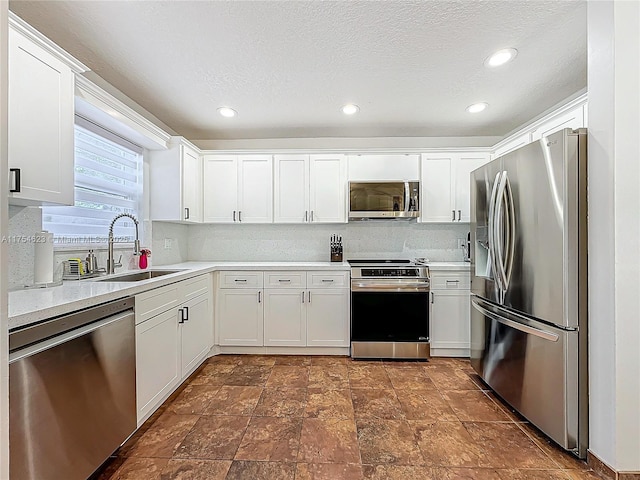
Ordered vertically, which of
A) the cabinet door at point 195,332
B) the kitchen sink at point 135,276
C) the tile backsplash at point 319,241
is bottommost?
the cabinet door at point 195,332

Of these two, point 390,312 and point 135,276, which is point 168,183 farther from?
point 390,312

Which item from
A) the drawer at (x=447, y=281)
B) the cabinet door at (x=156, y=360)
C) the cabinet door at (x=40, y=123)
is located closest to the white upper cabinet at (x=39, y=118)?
the cabinet door at (x=40, y=123)

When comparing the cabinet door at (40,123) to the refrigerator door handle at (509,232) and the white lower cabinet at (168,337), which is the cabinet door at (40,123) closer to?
the white lower cabinet at (168,337)

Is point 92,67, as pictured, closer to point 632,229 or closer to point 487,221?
point 487,221

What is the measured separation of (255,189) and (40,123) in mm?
2166

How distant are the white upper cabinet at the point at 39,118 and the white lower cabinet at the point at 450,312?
304 cm

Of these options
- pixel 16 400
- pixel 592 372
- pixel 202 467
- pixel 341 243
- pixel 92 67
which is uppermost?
pixel 92 67

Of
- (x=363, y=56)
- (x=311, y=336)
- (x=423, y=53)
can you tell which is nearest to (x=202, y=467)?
(x=311, y=336)

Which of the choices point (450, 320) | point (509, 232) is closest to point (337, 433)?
point (509, 232)

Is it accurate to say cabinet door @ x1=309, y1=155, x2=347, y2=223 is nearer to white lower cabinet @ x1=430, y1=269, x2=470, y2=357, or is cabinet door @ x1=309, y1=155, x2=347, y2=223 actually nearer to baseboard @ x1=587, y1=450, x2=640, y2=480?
white lower cabinet @ x1=430, y1=269, x2=470, y2=357

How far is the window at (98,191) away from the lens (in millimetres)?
2258

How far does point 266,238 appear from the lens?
3.97 m

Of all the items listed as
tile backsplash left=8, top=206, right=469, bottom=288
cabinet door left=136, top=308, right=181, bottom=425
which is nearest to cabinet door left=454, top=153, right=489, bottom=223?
tile backsplash left=8, top=206, right=469, bottom=288

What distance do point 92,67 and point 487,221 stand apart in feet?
10.3
